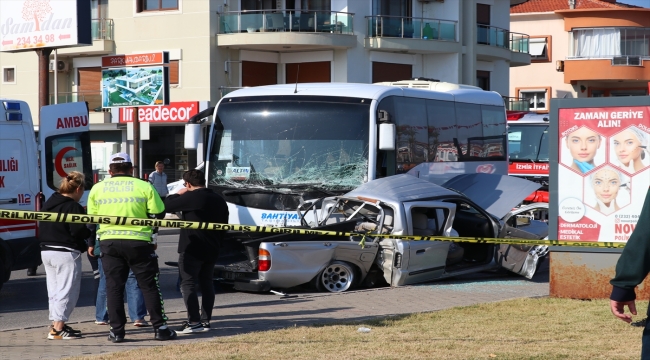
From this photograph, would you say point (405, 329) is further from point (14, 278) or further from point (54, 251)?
point (14, 278)

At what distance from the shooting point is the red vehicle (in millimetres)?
26438

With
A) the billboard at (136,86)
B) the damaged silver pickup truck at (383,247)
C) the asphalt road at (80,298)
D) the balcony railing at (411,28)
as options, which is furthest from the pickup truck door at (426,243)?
the balcony railing at (411,28)

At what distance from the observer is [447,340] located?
27.6ft

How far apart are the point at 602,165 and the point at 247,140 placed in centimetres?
610

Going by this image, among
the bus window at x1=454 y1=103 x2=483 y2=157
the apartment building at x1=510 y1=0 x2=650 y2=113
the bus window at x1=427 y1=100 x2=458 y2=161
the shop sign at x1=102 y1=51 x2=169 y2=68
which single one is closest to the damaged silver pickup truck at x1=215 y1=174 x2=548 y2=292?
the bus window at x1=427 y1=100 x2=458 y2=161

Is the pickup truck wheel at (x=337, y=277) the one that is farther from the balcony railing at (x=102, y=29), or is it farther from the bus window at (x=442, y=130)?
the balcony railing at (x=102, y=29)

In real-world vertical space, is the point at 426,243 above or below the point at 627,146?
below

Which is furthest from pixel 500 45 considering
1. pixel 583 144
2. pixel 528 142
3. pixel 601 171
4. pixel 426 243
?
pixel 601 171

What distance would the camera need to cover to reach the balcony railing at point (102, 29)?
37719 mm

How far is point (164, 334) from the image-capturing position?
8.70 meters

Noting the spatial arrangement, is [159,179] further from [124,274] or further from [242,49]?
[124,274]

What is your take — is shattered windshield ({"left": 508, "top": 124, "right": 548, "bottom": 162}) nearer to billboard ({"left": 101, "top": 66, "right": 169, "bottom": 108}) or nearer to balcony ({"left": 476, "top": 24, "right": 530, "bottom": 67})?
billboard ({"left": 101, "top": 66, "right": 169, "bottom": 108})

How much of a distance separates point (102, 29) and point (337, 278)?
91.1 feet

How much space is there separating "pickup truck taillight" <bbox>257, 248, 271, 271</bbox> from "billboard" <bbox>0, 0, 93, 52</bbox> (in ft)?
54.9
